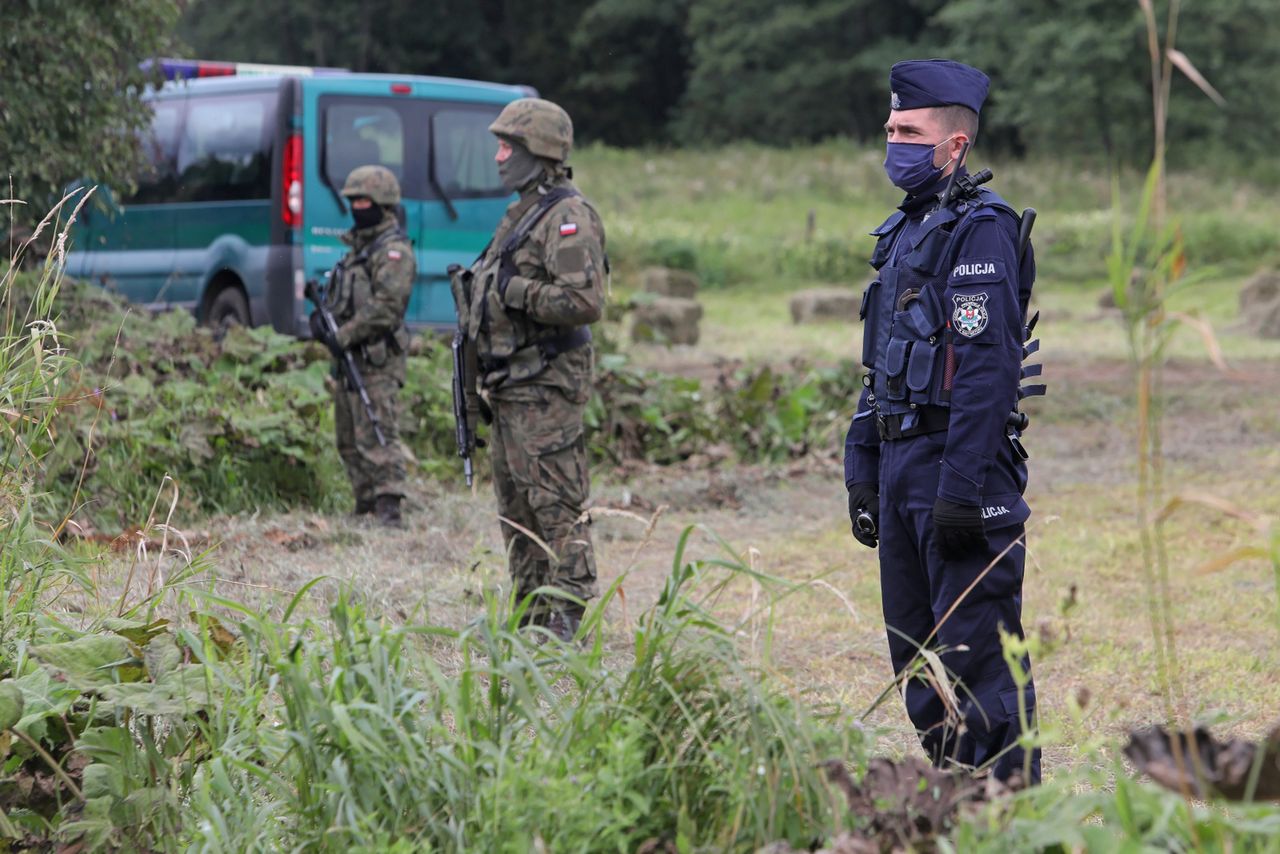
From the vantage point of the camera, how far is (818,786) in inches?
86.5

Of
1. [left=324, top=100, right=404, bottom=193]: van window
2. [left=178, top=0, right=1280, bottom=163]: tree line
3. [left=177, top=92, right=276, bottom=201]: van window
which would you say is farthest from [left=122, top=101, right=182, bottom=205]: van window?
[left=178, top=0, right=1280, bottom=163]: tree line

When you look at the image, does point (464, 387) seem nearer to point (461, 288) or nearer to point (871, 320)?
point (461, 288)

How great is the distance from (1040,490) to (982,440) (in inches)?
224

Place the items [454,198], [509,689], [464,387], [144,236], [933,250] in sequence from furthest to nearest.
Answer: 1. [144,236]
2. [454,198]
3. [464,387]
4. [933,250]
5. [509,689]

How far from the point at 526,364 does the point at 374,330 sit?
205cm

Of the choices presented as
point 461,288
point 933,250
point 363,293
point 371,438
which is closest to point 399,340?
point 363,293

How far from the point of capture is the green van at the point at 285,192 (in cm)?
948

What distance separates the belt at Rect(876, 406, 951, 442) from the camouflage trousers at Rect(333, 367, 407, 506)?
12.8ft

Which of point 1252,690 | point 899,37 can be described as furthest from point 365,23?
point 1252,690

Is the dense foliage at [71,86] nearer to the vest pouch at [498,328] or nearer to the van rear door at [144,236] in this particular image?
the van rear door at [144,236]

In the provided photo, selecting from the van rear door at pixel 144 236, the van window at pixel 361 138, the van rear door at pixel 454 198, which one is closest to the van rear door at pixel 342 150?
the van window at pixel 361 138

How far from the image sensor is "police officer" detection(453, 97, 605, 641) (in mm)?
4918

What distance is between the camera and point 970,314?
128 inches

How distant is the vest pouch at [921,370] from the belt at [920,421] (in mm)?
44
